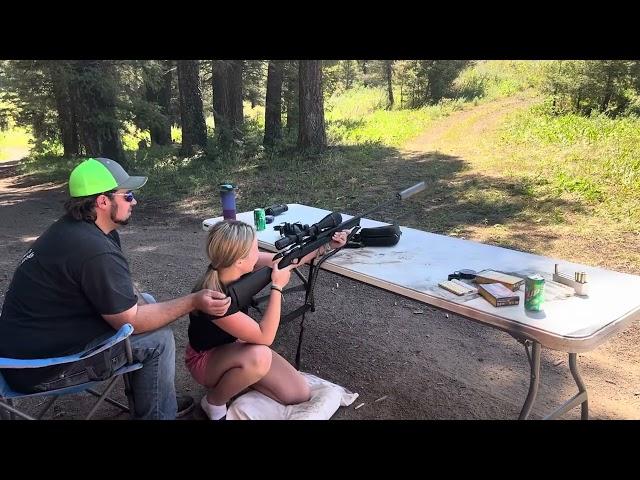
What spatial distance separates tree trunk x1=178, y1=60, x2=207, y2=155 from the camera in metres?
14.0

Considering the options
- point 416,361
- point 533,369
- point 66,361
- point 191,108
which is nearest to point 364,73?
point 191,108

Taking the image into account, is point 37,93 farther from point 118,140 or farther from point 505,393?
point 505,393

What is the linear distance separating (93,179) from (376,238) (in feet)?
6.49

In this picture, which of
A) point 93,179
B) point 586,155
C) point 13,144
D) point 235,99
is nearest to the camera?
point 93,179

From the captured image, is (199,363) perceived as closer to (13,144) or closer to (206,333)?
(206,333)

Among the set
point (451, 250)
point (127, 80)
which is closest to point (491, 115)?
point (127, 80)

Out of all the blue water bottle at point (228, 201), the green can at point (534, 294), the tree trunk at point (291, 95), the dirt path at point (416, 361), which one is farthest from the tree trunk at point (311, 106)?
the green can at point (534, 294)

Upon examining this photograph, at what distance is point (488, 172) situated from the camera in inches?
411

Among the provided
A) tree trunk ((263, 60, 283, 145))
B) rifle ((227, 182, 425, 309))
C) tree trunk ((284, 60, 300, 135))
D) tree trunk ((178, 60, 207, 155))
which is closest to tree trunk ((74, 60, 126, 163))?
tree trunk ((178, 60, 207, 155))

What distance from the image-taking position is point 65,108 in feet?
50.4

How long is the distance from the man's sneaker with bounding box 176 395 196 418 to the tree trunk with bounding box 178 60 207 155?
1130cm

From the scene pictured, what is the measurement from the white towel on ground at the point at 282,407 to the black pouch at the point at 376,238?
1079mm

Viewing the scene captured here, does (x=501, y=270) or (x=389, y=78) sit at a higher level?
(x=389, y=78)

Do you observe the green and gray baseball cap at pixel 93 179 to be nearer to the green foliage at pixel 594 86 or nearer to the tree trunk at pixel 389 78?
the green foliage at pixel 594 86
